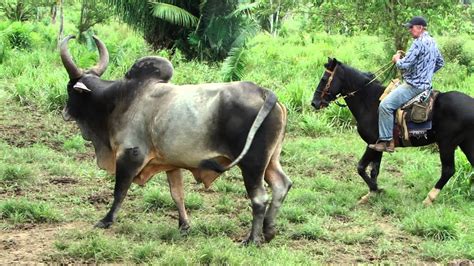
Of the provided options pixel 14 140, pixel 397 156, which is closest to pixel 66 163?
pixel 14 140

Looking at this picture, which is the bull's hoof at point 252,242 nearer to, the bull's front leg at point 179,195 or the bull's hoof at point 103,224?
the bull's front leg at point 179,195

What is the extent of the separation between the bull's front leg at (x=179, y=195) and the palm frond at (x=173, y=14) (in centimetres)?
932

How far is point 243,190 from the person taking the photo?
8500mm

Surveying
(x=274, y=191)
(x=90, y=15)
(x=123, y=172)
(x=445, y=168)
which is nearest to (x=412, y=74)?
(x=445, y=168)

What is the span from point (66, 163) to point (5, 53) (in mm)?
8687

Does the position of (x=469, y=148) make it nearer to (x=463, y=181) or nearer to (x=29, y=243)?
(x=463, y=181)

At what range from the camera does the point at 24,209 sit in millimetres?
6984

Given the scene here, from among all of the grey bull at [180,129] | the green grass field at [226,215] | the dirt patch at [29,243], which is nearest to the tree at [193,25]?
the green grass field at [226,215]

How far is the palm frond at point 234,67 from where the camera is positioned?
14453mm

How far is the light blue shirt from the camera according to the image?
8.25 meters

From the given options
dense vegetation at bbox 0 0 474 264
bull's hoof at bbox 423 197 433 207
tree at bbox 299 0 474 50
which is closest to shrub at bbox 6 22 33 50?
dense vegetation at bbox 0 0 474 264

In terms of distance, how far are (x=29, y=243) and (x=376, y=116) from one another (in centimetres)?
458

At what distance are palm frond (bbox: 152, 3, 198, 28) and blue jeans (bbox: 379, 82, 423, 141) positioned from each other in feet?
27.7

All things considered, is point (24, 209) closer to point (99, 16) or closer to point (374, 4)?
point (374, 4)
